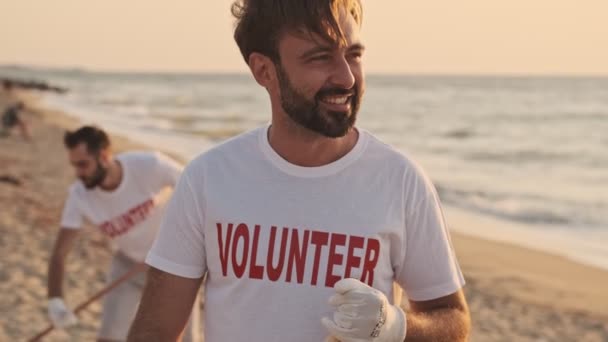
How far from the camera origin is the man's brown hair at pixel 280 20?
217cm

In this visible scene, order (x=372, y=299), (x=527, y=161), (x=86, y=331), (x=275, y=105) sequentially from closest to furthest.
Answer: (x=372, y=299) < (x=275, y=105) < (x=86, y=331) < (x=527, y=161)

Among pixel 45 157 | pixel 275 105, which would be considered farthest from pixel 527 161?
pixel 275 105

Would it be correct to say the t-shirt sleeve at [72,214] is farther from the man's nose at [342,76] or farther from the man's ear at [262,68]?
the man's nose at [342,76]

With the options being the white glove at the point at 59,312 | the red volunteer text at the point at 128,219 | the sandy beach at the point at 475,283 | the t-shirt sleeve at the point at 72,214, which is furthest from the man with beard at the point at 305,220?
the sandy beach at the point at 475,283

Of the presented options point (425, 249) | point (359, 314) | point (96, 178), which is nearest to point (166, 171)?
point (96, 178)

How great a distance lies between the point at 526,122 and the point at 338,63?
1767 inches

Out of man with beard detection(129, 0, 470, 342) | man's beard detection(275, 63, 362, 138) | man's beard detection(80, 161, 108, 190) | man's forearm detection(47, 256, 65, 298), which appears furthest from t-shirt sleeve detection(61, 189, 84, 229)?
man's beard detection(275, 63, 362, 138)

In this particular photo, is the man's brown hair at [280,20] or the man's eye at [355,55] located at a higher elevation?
the man's brown hair at [280,20]

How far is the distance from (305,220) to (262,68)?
47cm

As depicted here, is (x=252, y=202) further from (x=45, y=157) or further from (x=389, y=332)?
(x=45, y=157)

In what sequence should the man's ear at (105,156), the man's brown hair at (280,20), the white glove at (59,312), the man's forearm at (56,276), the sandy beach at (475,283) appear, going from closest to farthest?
the man's brown hair at (280,20)
the man's forearm at (56,276)
the man's ear at (105,156)
the white glove at (59,312)
the sandy beach at (475,283)

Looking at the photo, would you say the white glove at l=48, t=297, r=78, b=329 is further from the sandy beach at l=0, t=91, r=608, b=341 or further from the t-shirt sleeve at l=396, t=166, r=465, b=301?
the t-shirt sleeve at l=396, t=166, r=465, b=301

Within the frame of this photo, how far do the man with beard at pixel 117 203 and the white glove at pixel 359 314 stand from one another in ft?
11.6

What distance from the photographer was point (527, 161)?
25.5 m
